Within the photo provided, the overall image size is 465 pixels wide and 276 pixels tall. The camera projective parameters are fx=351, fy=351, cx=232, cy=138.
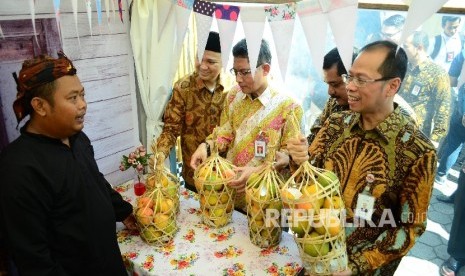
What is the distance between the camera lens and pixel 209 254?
62.6 inches

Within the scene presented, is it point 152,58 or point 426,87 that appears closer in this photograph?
point 152,58

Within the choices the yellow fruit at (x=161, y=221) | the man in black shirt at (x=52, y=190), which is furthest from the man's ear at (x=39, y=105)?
the yellow fruit at (x=161, y=221)

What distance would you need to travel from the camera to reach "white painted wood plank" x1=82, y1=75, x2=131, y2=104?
7.41ft

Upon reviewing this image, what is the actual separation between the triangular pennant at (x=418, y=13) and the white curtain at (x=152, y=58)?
1.65 meters

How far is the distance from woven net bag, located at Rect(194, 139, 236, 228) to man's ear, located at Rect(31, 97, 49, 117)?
0.71 meters

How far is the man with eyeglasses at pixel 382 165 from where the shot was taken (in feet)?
4.47

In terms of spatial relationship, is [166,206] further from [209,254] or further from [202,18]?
[202,18]

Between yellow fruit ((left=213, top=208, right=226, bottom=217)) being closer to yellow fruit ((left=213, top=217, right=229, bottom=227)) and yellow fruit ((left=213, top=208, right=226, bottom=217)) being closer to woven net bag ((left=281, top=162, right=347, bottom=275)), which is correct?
yellow fruit ((left=213, top=217, right=229, bottom=227))

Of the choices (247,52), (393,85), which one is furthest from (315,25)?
(247,52)

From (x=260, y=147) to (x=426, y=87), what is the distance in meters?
2.00

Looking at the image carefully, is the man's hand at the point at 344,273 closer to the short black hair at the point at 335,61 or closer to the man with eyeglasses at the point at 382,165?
the man with eyeglasses at the point at 382,165

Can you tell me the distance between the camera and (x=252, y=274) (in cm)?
147

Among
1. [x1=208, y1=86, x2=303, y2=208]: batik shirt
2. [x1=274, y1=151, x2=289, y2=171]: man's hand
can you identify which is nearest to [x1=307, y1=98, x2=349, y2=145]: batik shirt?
[x1=208, y1=86, x2=303, y2=208]: batik shirt

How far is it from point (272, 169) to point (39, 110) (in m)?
0.96
